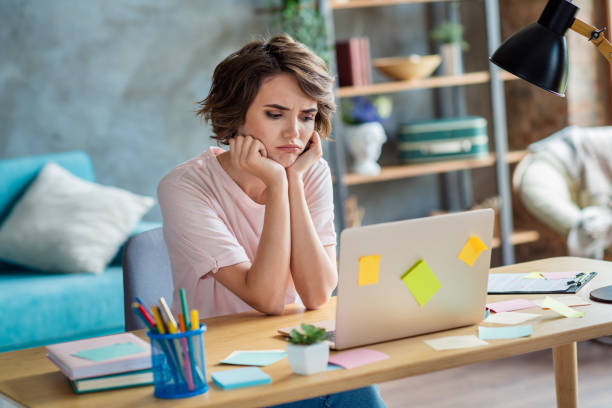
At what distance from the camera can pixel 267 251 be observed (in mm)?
1726

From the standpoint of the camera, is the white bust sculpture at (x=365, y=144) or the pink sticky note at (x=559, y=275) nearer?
the pink sticky note at (x=559, y=275)

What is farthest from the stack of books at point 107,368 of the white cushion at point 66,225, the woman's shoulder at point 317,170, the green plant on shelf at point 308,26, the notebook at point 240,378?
the green plant on shelf at point 308,26

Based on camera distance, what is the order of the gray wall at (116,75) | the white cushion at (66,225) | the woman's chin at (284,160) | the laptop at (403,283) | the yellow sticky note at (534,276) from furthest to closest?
the gray wall at (116,75) < the white cushion at (66,225) < the woman's chin at (284,160) < the yellow sticky note at (534,276) < the laptop at (403,283)

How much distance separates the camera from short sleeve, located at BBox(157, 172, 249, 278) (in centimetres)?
175

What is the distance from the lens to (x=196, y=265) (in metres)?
1.76

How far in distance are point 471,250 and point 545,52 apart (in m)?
0.43

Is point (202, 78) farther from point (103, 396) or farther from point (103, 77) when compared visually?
point (103, 396)

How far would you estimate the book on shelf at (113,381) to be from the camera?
47.6 inches

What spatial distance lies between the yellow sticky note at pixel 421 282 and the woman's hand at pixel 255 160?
54cm

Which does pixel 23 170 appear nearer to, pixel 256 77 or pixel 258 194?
pixel 258 194

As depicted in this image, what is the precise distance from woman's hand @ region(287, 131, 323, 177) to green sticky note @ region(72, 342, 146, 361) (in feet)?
2.34

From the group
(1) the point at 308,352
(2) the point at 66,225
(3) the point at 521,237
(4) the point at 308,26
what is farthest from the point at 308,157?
(3) the point at 521,237

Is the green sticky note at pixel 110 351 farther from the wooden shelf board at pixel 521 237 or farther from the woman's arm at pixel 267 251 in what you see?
the wooden shelf board at pixel 521 237

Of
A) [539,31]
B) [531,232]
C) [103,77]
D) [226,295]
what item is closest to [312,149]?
[226,295]
